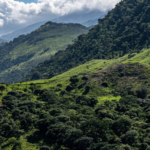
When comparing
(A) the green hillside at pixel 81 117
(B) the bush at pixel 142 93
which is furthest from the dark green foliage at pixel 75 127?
(B) the bush at pixel 142 93

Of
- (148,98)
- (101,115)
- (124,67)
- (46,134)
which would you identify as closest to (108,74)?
(124,67)

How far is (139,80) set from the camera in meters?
134

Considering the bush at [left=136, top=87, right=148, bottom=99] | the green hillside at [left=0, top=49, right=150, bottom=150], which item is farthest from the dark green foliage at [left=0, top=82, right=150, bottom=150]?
the bush at [left=136, top=87, right=148, bottom=99]

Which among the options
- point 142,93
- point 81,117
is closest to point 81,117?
point 81,117

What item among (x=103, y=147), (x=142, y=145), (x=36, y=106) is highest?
(x=36, y=106)

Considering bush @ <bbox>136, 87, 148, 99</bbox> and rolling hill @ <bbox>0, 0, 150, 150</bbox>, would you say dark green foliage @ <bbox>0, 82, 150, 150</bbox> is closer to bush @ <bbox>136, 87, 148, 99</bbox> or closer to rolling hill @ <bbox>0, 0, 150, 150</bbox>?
rolling hill @ <bbox>0, 0, 150, 150</bbox>

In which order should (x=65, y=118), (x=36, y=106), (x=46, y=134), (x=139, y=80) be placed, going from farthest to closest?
(x=139, y=80)
(x=36, y=106)
(x=65, y=118)
(x=46, y=134)

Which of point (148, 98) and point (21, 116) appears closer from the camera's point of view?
point (21, 116)

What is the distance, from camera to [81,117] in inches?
3086

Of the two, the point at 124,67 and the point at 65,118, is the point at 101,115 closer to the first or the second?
the point at 65,118

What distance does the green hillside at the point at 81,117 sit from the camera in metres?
63.3

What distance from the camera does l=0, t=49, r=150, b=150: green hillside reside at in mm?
63344

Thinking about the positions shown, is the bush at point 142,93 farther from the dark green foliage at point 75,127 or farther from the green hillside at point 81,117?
the dark green foliage at point 75,127

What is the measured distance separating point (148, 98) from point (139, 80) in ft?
72.2
